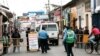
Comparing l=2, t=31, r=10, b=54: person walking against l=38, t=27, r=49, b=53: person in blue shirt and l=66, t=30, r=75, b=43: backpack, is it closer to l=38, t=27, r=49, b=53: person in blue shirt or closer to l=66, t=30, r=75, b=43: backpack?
l=38, t=27, r=49, b=53: person in blue shirt

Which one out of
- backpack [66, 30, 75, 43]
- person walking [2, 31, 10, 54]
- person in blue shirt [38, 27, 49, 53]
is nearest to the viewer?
backpack [66, 30, 75, 43]

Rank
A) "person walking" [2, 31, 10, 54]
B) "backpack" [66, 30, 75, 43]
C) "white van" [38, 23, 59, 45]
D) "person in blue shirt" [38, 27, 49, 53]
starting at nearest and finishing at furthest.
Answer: "backpack" [66, 30, 75, 43]
"person in blue shirt" [38, 27, 49, 53]
"person walking" [2, 31, 10, 54]
"white van" [38, 23, 59, 45]

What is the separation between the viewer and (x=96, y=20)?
3634 cm

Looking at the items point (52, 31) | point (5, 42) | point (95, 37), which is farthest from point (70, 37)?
point (52, 31)

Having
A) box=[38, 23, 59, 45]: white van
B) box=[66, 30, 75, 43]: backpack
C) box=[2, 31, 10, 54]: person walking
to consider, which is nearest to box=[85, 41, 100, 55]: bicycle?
box=[2, 31, 10, 54]: person walking

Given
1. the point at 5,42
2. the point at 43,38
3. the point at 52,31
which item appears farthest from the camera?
the point at 52,31

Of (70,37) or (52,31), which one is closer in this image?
(70,37)

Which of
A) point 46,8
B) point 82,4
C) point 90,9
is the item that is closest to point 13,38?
point 90,9

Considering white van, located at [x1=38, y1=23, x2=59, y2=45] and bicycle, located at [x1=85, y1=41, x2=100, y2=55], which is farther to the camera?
white van, located at [x1=38, y1=23, x2=59, y2=45]

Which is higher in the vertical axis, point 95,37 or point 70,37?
point 70,37

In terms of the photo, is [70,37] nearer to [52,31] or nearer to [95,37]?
[95,37]

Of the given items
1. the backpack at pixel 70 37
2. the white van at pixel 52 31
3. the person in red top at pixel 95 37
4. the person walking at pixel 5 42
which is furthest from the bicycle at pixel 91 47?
the white van at pixel 52 31

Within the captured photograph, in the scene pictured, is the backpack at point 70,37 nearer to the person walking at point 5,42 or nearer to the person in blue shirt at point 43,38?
the person in blue shirt at point 43,38

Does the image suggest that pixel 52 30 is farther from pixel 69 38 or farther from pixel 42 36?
pixel 69 38
